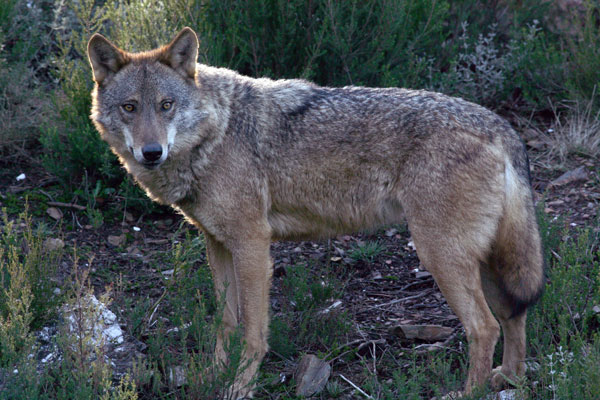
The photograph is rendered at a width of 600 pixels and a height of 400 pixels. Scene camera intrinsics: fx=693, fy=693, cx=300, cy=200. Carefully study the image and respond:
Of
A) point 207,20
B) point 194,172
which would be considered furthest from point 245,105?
point 207,20

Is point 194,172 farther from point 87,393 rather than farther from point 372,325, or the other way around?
point 372,325

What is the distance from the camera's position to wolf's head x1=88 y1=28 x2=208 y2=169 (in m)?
4.47

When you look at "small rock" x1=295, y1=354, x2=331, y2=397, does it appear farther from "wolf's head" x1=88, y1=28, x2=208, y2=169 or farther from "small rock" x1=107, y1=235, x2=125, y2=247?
"small rock" x1=107, y1=235, x2=125, y2=247

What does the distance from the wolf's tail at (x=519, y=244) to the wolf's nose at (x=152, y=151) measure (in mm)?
2236

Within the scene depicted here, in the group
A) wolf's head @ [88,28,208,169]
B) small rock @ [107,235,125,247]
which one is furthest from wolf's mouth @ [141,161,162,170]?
small rock @ [107,235,125,247]

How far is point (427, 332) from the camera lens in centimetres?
520

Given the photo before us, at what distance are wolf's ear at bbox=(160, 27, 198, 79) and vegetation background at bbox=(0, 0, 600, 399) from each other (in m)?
1.30

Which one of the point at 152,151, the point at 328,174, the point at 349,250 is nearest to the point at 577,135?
the point at 349,250

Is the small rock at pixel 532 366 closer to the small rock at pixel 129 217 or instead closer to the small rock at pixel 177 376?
the small rock at pixel 177 376

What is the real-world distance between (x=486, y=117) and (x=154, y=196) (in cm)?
233

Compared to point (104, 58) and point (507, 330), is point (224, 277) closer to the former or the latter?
point (104, 58)

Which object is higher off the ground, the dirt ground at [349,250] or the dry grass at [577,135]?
the dry grass at [577,135]

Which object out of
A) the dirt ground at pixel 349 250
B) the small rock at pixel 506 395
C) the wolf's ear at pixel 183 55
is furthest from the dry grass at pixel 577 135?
the wolf's ear at pixel 183 55

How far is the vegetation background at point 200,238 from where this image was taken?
166 inches
